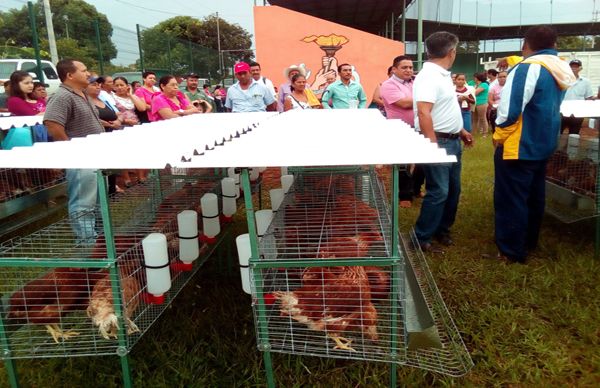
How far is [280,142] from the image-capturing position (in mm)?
2338

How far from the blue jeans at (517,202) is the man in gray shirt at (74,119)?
3.52 meters

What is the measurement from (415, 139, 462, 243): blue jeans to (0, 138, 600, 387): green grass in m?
0.30

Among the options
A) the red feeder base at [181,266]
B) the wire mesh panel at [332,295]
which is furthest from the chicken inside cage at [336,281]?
the red feeder base at [181,266]

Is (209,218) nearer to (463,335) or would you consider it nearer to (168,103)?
(463,335)

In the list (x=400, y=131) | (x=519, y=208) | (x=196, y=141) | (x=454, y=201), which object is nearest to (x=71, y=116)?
(x=196, y=141)

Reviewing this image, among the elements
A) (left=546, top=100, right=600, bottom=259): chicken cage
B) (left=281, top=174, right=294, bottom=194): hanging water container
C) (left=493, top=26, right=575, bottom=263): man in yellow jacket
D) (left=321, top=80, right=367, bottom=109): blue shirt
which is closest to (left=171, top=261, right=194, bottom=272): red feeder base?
(left=281, top=174, right=294, bottom=194): hanging water container

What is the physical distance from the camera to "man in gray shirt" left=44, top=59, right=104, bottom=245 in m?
3.79

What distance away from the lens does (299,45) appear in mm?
11641

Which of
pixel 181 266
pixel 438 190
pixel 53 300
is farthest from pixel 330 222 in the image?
pixel 53 300

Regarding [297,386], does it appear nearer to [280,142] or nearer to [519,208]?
[280,142]

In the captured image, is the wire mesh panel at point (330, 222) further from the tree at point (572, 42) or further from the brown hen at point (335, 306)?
the tree at point (572, 42)

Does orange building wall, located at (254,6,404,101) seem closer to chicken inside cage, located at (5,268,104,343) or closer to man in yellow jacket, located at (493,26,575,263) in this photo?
man in yellow jacket, located at (493,26,575,263)

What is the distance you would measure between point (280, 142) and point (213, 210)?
0.97 meters

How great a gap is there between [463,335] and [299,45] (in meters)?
10.1
